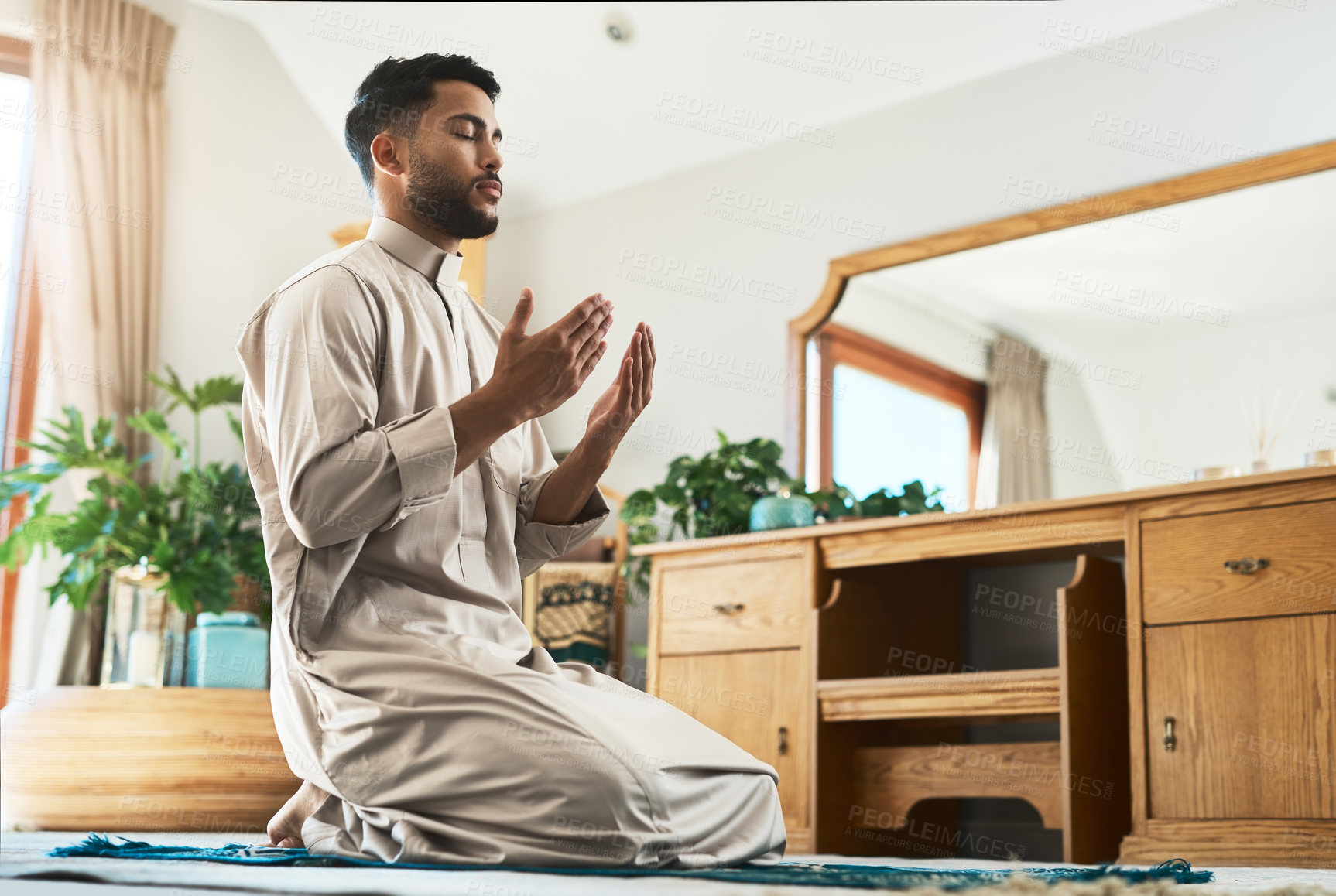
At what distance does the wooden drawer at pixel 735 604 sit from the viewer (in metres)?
3.32

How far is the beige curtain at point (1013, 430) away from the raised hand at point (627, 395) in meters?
1.92

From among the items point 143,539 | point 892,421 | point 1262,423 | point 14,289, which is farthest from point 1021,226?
point 14,289

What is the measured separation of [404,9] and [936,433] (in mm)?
2517

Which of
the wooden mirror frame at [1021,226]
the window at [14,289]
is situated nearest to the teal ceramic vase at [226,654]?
the window at [14,289]

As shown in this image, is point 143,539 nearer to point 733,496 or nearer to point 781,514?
point 733,496

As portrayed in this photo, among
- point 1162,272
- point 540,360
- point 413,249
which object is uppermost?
point 1162,272

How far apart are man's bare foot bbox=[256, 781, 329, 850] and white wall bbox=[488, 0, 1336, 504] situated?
7.80 feet

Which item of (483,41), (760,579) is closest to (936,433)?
(760,579)

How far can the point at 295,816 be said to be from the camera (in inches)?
67.1

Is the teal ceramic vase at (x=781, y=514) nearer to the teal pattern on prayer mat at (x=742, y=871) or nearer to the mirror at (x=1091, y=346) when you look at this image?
the mirror at (x=1091, y=346)

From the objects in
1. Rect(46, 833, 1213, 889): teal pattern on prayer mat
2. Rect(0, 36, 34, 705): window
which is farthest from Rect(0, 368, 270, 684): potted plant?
Rect(46, 833, 1213, 889): teal pattern on prayer mat

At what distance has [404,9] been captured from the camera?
182 inches

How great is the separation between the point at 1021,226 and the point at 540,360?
8.15 feet

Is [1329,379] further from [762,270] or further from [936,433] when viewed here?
[762,270]
